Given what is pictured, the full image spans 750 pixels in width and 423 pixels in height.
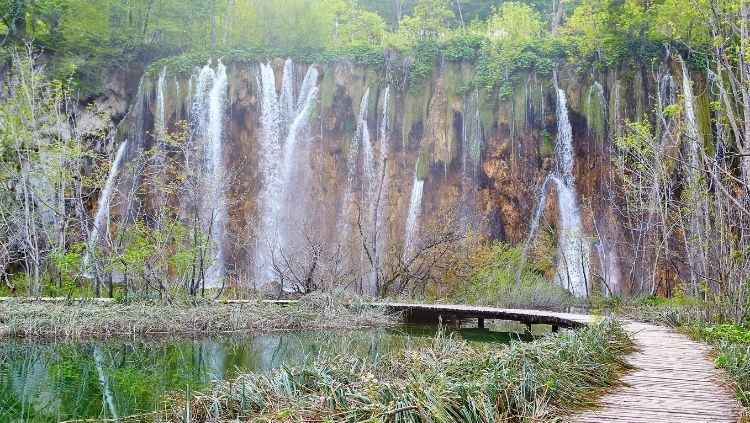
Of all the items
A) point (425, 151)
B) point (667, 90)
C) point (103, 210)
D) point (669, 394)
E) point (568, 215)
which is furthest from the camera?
point (425, 151)

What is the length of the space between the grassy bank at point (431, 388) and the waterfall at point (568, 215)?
56.2ft

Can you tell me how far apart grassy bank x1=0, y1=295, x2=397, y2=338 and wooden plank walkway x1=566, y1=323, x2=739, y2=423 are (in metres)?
8.63

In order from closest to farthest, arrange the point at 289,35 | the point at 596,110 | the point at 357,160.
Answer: the point at 596,110
the point at 357,160
the point at 289,35

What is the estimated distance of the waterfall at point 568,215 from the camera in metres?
24.4

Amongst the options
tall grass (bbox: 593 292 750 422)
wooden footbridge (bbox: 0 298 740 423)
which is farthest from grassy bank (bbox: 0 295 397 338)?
wooden footbridge (bbox: 0 298 740 423)

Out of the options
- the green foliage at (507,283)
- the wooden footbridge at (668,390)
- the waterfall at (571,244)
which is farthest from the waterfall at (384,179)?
the wooden footbridge at (668,390)

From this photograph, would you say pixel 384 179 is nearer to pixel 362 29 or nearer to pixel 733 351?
pixel 362 29

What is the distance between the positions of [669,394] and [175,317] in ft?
37.5

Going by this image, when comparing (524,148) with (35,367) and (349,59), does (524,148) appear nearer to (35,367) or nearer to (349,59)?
(349,59)

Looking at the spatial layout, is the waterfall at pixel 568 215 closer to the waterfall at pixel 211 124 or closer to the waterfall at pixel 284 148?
the waterfall at pixel 284 148

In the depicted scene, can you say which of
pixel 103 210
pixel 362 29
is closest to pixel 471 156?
pixel 103 210

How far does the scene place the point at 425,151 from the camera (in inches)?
1096

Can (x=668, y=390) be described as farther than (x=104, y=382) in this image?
No

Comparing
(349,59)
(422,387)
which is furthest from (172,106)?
(422,387)
